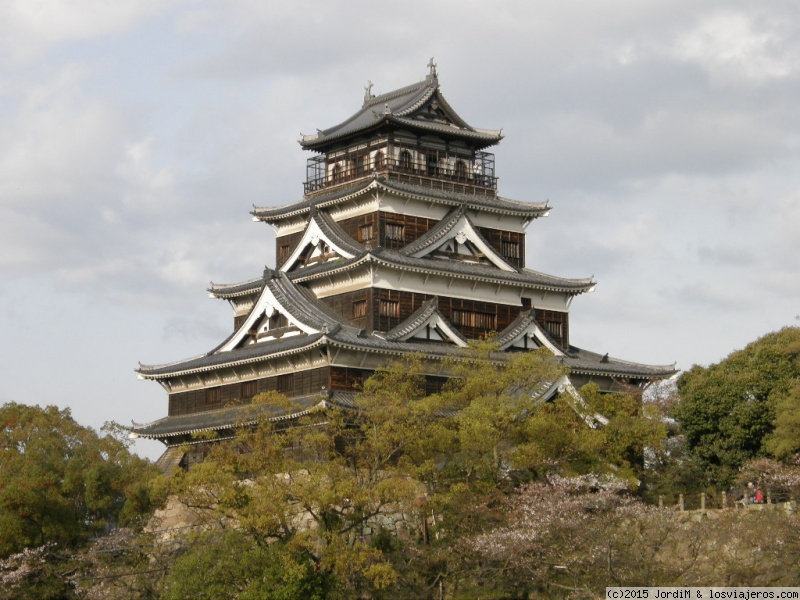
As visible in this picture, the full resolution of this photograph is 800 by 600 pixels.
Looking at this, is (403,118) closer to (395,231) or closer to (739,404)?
(395,231)

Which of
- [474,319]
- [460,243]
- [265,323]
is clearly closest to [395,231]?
[460,243]

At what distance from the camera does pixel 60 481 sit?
42469 millimetres

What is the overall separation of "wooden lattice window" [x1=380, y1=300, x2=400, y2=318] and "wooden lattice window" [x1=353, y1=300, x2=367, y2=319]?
23.9 inches

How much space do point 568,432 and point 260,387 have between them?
12.8 metres

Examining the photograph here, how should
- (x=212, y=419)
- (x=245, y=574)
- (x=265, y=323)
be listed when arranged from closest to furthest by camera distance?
(x=245, y=574) → (x=212, y=419) → (x=265, y=323)

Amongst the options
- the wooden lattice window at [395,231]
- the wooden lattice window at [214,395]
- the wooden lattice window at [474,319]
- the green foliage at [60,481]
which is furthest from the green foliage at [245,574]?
the wooden lattice window at [395,231]

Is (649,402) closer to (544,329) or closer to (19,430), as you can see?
(544,329)

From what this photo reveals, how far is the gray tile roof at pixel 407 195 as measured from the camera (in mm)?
50406

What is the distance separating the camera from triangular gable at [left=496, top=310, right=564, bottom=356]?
50.0m

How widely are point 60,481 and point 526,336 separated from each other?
17.0 m

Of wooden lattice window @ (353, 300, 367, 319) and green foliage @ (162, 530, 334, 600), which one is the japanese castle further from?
green foliage @ (162, 530, 334, 600)

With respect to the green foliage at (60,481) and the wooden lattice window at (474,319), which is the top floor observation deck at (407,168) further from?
the green foliage at (60,481)

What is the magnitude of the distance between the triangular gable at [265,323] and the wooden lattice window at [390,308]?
9.48 ft

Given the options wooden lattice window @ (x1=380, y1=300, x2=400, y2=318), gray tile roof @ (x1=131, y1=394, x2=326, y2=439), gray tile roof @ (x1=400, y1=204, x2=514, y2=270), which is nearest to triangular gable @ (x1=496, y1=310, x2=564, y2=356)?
gray tile roof @ (x1=400, y1=204, x2=514, y2=270)
